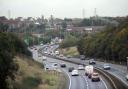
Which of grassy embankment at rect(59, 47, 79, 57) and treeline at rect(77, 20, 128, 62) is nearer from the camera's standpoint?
treeline at rect(77, 20, 128, 62)

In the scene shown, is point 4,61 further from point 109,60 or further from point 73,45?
point 73,45

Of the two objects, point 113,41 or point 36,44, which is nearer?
point 113,41

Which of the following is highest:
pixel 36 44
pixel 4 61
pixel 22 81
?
pixel 4 61

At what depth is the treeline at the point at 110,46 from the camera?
9299cm

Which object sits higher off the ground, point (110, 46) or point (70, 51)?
point (110, 46)

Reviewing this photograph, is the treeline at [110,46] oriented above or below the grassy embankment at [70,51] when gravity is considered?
above

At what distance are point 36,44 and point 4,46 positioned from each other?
150936 mm

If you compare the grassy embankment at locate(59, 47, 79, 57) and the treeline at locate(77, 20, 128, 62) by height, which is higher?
the treeline at locate(77, 20, 128, 62)

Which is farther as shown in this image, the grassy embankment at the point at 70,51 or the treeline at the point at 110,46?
the grassy embankment at the point at 70,51

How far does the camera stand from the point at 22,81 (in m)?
51.8

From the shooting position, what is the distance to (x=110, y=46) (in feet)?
334

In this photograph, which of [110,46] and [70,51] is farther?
[70,51]

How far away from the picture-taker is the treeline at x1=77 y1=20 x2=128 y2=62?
305 feet

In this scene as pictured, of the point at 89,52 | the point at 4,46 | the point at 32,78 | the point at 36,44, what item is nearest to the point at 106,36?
the point at 89,52
